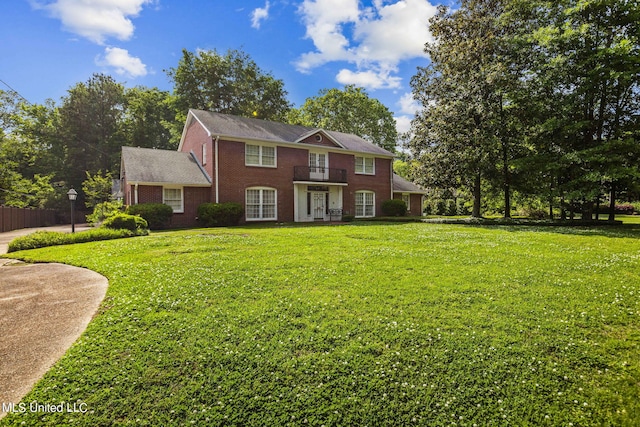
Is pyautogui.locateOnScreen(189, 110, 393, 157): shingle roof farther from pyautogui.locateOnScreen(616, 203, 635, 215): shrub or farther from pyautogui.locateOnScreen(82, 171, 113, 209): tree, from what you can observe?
pyautogui.locateOnScreen(616, 203, 635, 215): shrub

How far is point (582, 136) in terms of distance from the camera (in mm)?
17734

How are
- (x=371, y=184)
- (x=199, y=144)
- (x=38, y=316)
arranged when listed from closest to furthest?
(x=38, y=316), (x=199, y=144), (x=371, y=184)

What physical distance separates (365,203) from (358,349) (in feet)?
70.9

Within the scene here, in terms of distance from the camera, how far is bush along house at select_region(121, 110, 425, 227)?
62.3ft

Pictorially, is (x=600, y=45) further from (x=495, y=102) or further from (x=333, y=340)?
(x=333, y=340)

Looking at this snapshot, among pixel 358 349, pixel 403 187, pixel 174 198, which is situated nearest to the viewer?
pixel 358 349

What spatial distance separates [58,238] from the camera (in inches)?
477

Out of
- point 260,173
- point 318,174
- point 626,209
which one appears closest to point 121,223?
point 260,173

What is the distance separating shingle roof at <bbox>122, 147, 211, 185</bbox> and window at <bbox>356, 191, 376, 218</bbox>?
37.5ft

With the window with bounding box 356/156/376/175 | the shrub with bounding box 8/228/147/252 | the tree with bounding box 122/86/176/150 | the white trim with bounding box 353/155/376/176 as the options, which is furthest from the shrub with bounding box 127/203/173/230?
the tree with bounding box 122/86/176/150

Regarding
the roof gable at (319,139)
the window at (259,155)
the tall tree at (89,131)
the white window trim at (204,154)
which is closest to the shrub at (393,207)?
the roof gable at (319,139)

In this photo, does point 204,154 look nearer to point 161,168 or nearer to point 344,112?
point 161,168

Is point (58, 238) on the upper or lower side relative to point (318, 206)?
lower

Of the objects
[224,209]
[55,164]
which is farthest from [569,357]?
[55,164]
